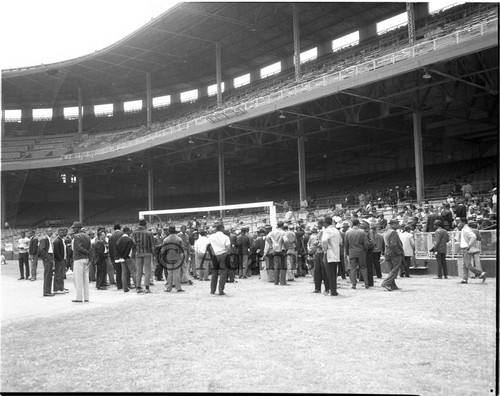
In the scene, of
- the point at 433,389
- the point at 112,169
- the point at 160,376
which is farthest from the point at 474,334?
the point at 112,169

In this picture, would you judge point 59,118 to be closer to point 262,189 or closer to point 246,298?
point 262,189

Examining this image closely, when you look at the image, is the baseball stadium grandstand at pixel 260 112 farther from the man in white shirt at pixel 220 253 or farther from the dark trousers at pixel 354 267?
the man in white shirt at pixel 220 253

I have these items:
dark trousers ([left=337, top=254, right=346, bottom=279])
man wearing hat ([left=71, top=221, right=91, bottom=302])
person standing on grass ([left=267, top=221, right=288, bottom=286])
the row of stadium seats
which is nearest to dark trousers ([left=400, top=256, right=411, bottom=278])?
dark trousers ([left=337, top=254, right=346, bottom=279])

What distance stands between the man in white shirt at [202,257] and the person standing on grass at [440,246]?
671 cm

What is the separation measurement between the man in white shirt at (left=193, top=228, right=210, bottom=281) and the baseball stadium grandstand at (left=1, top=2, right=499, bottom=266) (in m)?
12.8

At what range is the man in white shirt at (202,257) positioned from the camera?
48.9ft

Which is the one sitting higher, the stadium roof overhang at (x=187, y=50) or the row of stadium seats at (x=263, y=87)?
the stadium roof overhang at (x=187, y=50)

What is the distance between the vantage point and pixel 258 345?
21.3 ft

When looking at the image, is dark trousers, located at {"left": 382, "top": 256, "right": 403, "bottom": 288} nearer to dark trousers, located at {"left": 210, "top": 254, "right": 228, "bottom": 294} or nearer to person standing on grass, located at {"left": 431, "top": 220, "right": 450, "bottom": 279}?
person standing on grass, located at {"left": 431, "top": 220, "right": 450, "bottom": 279}

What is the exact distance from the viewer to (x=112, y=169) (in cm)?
4716

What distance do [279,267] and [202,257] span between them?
2.55 metres

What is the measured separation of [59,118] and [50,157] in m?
9.95

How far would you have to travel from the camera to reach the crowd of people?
11.9 meters

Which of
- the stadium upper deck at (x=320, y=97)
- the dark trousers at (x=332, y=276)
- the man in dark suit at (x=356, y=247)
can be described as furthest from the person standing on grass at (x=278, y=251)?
the stadium upper deck at (x=320, y=97)
